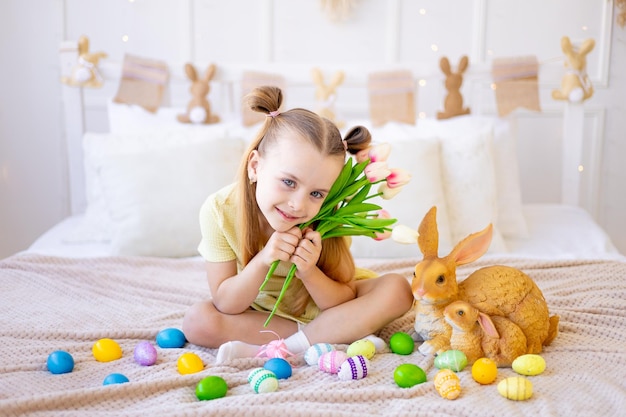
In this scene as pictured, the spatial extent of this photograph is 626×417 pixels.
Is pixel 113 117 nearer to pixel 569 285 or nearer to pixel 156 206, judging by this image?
pixel 156 206

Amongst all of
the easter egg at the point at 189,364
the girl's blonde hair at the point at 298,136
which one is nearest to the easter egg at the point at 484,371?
the girl's blonde hair at the point at 298,136

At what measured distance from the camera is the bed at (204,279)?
107 centimetres

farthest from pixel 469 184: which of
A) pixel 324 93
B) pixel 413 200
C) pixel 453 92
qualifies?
pixel 324 93

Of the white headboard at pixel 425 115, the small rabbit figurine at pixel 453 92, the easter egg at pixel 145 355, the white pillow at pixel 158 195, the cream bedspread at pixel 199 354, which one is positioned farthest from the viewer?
the white headboard at pixel 425 115

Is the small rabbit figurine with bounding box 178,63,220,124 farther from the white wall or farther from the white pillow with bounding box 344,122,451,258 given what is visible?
the white pillow with bounding box 344,122,451,258

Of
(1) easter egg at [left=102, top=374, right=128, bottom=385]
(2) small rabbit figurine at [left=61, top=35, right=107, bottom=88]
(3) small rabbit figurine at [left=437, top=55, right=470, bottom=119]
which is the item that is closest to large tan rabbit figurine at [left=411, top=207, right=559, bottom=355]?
(1) easter egg at [left=102, top=374, right=128, bottom=385]

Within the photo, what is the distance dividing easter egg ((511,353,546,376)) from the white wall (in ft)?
5.96

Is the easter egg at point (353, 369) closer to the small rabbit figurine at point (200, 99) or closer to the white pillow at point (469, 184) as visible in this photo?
the white pillow at point (469, 184)

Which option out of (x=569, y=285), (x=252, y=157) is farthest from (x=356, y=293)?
(x=569, y=285)

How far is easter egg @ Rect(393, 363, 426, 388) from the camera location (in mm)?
1138

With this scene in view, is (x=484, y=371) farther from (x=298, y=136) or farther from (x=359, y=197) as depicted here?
(x=298, y=136)

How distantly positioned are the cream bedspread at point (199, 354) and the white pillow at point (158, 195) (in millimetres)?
164

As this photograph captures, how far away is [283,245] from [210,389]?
305mm

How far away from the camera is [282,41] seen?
115 inches
